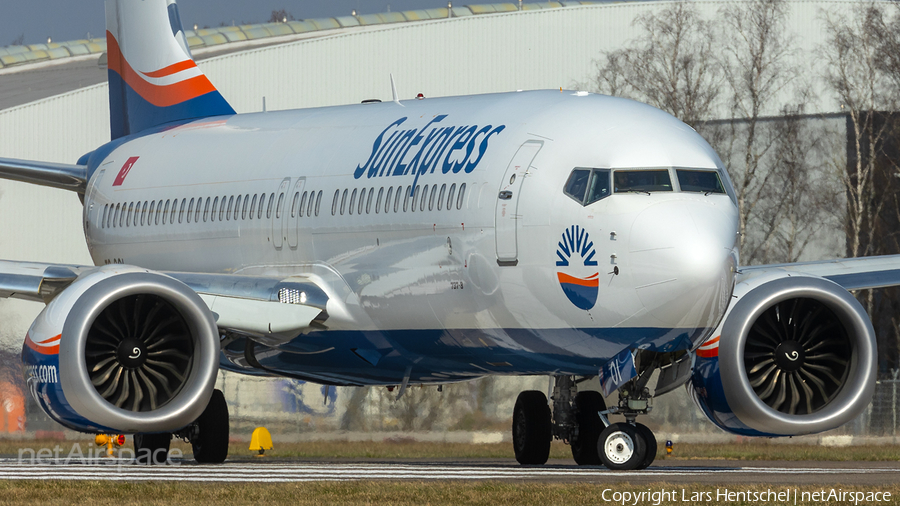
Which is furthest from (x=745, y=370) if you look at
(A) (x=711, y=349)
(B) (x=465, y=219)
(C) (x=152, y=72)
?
(C) (x=152, y=72)

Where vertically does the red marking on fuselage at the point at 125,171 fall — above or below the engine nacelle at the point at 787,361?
above

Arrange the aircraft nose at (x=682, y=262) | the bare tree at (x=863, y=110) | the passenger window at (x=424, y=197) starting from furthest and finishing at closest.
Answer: the bare tree at (x=863, y=110) < the passenger window at (x=424, y=197) < the aircraft nose at (x=682, y=262)

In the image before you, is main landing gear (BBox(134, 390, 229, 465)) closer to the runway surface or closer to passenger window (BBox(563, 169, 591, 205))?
the runway surface

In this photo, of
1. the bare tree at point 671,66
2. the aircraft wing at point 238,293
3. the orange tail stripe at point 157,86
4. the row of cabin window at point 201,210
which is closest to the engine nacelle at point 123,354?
the aircraft wing at point 238,293

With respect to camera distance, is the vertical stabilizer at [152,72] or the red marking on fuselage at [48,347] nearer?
the red marking on fuselage at [48,347]

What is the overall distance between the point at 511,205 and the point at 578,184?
2.57ft

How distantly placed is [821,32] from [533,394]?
26.8 m

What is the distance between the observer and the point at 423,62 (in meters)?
42.5

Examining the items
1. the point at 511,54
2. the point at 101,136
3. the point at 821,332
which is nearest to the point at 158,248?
the point at 821,332

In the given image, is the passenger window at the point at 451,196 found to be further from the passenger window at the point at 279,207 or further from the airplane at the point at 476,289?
the passenger window at the point at 279,207

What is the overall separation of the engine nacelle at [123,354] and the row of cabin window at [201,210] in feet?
8.53

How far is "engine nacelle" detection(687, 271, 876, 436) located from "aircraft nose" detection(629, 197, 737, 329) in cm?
224

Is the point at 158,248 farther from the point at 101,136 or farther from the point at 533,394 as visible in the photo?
the point at 101,136

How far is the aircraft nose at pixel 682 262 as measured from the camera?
12625 mm
